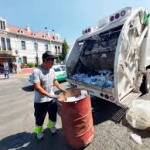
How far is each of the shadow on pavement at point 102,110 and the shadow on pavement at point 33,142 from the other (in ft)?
3.61

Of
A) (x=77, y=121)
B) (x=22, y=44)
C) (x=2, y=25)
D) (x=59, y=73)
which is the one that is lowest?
(x=77, y=121)

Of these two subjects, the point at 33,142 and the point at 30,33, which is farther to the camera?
the point at 30,33

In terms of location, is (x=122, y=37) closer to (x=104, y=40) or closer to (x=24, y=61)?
(x=104, y=40)

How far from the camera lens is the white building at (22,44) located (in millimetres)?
33531

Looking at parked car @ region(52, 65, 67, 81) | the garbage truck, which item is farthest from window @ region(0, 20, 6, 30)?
the garbage truck

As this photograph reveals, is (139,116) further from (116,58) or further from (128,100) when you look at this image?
(116,58)

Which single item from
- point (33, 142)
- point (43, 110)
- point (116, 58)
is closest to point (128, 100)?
point (116, 58)

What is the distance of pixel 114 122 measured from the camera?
14.3 feet

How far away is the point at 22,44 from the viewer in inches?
1487

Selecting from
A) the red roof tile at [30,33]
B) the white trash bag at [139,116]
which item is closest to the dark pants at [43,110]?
the white trash bag at [139,116]

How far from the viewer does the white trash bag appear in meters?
3.69

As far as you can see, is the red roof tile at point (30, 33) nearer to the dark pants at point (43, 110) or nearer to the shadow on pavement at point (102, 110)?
the shadow on pavement at point (102, 110)

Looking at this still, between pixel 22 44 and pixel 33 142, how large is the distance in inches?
1419

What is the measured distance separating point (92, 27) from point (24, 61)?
3354cm
